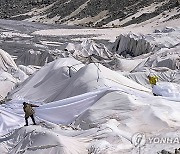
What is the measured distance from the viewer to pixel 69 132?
12555mm

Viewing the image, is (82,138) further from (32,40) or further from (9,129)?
(32,40)

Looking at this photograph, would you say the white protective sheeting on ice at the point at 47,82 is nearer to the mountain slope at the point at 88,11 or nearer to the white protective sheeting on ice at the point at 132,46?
the white protective sheeting on ice at the point at 132,46

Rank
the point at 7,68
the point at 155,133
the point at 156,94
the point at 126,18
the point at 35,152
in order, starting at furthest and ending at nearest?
the point at 126,18
the point at 7,68
the point at 156,94
the point at 155,133
the point at 35,152

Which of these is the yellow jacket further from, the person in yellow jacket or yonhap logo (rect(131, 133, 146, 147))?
yonhap logo (rect(131, 133, 146, 147))

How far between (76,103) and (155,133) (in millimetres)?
3085

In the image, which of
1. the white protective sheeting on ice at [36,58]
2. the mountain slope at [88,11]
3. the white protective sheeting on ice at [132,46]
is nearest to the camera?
the white protective sheeting on ice at [36,58]

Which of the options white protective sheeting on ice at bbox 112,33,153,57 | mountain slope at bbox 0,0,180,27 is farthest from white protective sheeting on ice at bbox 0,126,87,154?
mountain slope at bbox 0,0,180,27

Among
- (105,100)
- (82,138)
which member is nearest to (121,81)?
(105,100)

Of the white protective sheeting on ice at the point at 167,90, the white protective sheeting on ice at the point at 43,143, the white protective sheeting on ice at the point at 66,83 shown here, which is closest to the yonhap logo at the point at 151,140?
the white protective sheeting on ice at the point at 43,143

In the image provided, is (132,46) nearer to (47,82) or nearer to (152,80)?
(152,80)

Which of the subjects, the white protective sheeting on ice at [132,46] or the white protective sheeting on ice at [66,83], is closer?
the white protective sheeting on ice at [66,83]

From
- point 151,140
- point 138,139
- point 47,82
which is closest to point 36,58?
point 47,82

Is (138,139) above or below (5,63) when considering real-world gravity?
above

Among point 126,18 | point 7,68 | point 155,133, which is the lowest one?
point 126,18
